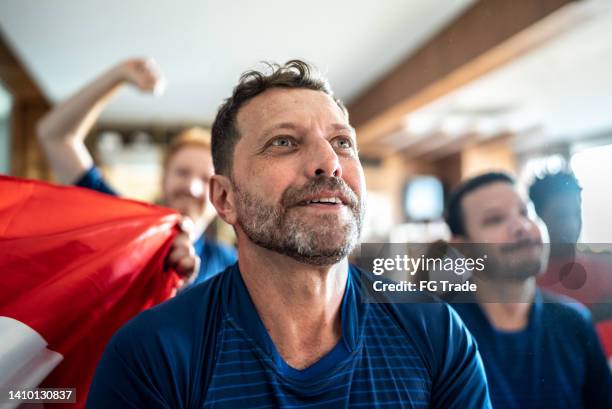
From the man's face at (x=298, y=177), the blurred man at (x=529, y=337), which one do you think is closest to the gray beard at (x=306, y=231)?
the man's face at (x=298, y=177)

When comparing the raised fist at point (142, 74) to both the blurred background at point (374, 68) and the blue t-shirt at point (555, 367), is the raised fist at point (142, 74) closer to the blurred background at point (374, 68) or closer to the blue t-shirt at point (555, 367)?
the blurred background at point (374, 68)

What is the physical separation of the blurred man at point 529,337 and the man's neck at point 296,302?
258 mm

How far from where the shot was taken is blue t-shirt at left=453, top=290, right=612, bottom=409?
2.92ft

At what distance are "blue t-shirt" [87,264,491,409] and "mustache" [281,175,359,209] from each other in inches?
7.7

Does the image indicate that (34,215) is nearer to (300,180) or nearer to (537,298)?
(300,180)

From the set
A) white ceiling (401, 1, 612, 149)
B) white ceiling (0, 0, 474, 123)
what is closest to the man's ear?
white ceiling (0, 0, 474, 123)

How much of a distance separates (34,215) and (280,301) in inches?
22.4

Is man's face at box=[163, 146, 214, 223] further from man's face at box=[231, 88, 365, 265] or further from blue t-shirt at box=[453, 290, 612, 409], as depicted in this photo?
blue t-shirt at box=[453, 290, 612, 409]

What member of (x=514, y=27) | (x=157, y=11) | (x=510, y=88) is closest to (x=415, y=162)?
(x=510, y=88)

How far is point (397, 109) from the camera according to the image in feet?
11.9

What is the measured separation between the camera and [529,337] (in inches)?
36.4

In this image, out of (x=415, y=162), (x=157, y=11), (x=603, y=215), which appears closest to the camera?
(x=603, y=215)

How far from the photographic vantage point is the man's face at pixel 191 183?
158 centimetres

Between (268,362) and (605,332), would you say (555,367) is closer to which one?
(605,332)
